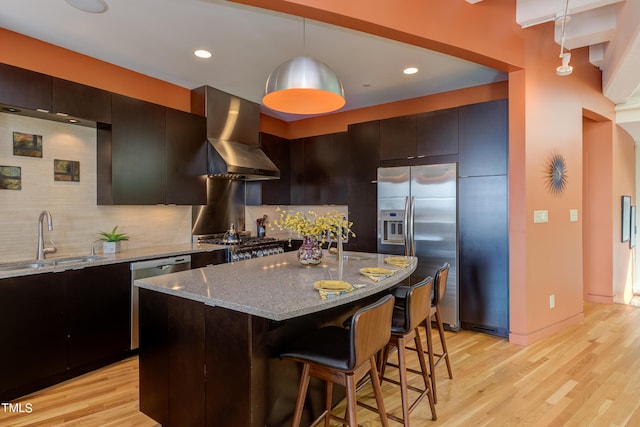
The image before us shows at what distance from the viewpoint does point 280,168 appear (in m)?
5.52

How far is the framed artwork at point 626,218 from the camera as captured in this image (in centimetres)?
513

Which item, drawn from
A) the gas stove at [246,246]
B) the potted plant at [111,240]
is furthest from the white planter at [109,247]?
the gas stove at [246,246]

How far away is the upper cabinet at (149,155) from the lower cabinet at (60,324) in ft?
2.70

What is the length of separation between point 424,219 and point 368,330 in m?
2.68

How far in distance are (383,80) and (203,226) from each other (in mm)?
2918

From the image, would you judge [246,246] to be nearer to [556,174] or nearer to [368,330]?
[368,330]

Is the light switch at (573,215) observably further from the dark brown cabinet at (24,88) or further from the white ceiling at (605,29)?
the dark brown cabinet at (24,88)

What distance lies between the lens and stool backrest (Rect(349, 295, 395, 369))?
1524mm

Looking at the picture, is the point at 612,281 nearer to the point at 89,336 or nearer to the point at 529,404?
the point at 529,404

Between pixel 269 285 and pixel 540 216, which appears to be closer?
pixel 269 285

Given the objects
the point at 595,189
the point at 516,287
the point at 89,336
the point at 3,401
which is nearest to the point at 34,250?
the point at 89,336

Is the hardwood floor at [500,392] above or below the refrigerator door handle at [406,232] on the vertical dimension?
below

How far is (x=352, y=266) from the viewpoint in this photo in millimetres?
2615

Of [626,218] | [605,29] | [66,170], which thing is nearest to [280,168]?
[66,170]
